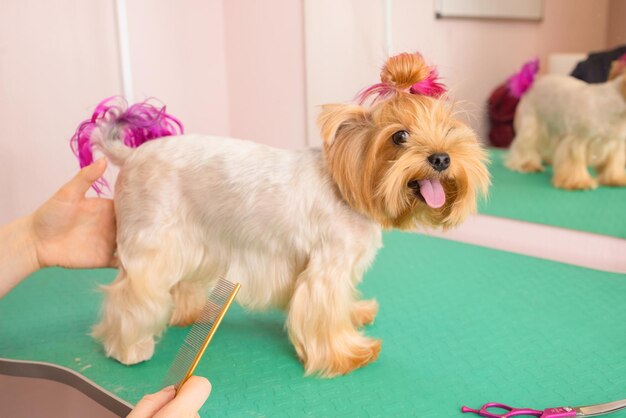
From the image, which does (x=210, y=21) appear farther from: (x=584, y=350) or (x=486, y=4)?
(x=584, y=350)

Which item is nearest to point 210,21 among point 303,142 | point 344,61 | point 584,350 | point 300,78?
point 300,78

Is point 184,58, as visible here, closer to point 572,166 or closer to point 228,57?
point 228,57

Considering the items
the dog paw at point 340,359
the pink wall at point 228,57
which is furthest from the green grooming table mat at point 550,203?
the dog paw at point 340,359

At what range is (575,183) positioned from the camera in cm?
217

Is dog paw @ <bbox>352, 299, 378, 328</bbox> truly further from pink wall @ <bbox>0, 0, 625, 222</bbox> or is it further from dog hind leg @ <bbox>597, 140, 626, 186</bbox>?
dog hind leg @ <bbox>597, 140, 626, 186</bbox>

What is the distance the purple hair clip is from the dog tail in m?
1.26

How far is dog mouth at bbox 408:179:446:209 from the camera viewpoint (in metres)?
1.18

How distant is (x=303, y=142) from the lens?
2.50m

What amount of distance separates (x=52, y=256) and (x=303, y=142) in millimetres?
→ 1256

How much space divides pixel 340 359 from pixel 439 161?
Result: 0.49m

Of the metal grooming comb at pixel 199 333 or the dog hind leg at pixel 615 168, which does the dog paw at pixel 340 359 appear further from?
the dog hind leg at pixel 615 168

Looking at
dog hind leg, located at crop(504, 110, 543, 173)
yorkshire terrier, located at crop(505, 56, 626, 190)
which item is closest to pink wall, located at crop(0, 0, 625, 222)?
yorkshire terrier, located at crop(505, 56, 626, 190)

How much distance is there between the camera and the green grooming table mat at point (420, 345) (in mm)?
1209

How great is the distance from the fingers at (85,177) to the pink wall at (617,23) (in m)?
1.54
